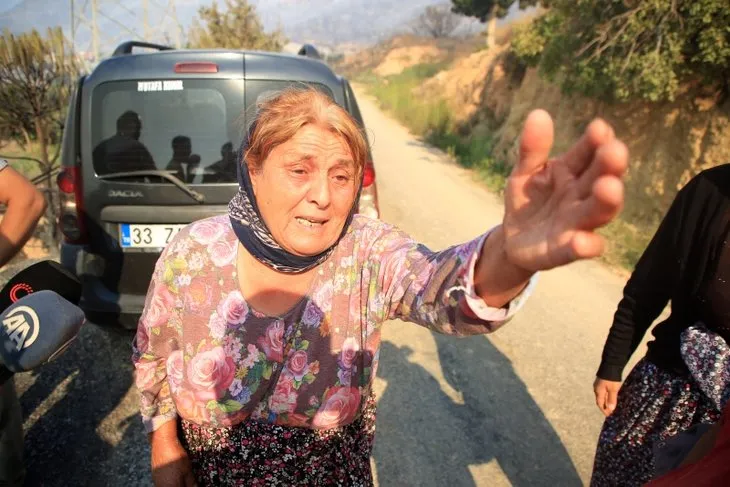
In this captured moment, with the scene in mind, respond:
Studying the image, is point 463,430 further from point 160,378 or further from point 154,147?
point 154,147

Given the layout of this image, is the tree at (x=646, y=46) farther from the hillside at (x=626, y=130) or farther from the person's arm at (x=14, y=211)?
the person's arm at (x=14, y=211)

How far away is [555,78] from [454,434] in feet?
25.7

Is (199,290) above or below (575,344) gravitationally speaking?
above

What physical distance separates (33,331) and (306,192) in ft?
2.32

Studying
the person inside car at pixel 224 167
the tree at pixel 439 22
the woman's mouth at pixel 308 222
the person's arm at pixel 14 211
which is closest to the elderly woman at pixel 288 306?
the woman's mouth at pixel 308 222

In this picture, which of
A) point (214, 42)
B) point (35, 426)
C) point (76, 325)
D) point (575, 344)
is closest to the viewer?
point (76, 325)

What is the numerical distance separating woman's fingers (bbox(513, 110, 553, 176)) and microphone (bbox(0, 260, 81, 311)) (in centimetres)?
136

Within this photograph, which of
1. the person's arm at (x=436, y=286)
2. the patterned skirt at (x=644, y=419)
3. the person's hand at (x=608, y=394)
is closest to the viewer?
the person's arm at (x=436, y=286)

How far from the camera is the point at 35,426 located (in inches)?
102

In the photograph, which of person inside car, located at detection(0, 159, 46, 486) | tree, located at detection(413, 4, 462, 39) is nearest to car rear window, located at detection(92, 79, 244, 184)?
person inside car, located at detection(0, 159, 46, 486)

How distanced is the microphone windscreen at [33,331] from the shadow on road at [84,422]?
1.58 metres

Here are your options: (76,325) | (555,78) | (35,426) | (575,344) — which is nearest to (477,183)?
(555,78)

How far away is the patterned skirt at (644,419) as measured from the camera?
1.57m

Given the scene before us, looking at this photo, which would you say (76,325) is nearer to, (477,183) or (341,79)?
(341,79)
